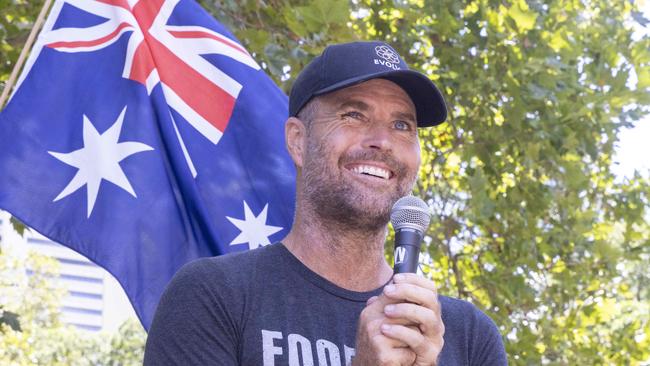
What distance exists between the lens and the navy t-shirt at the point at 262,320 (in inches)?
107

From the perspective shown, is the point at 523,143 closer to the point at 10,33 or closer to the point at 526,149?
the point at 526,149

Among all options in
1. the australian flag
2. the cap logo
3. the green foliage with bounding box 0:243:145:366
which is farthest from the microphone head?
the green foliage with bounding box 0:243:145:366

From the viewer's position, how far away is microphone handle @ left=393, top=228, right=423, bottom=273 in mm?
2438

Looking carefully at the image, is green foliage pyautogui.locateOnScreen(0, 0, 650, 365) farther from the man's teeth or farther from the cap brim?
the man's teeth

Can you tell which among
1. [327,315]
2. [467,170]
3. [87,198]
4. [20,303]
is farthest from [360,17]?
[20,303]

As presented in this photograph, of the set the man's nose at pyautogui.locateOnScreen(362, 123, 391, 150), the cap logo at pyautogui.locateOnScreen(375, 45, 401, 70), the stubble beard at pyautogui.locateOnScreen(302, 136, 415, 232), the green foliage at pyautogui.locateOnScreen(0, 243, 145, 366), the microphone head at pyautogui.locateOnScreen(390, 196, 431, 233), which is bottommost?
the microphone head at pyautogui.locateOnScreen(390, 196, 431, 233)

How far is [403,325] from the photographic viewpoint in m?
2.30

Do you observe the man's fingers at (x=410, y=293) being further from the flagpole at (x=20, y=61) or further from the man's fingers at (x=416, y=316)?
the flagpole at (x=20, y=61)

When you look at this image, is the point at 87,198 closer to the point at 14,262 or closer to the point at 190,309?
A: the point at 190,309

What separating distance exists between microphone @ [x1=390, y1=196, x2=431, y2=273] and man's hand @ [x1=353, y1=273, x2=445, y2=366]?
125mm

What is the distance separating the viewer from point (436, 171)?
9805mm

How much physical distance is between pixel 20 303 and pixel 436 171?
29377mm

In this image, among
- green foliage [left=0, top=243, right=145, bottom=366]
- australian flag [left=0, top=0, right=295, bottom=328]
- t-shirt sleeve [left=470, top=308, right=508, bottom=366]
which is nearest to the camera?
t-shirt sleeve [left=470, top=308, right=508, bottom=366]

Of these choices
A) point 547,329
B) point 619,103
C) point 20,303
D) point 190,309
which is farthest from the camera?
point 20,303
